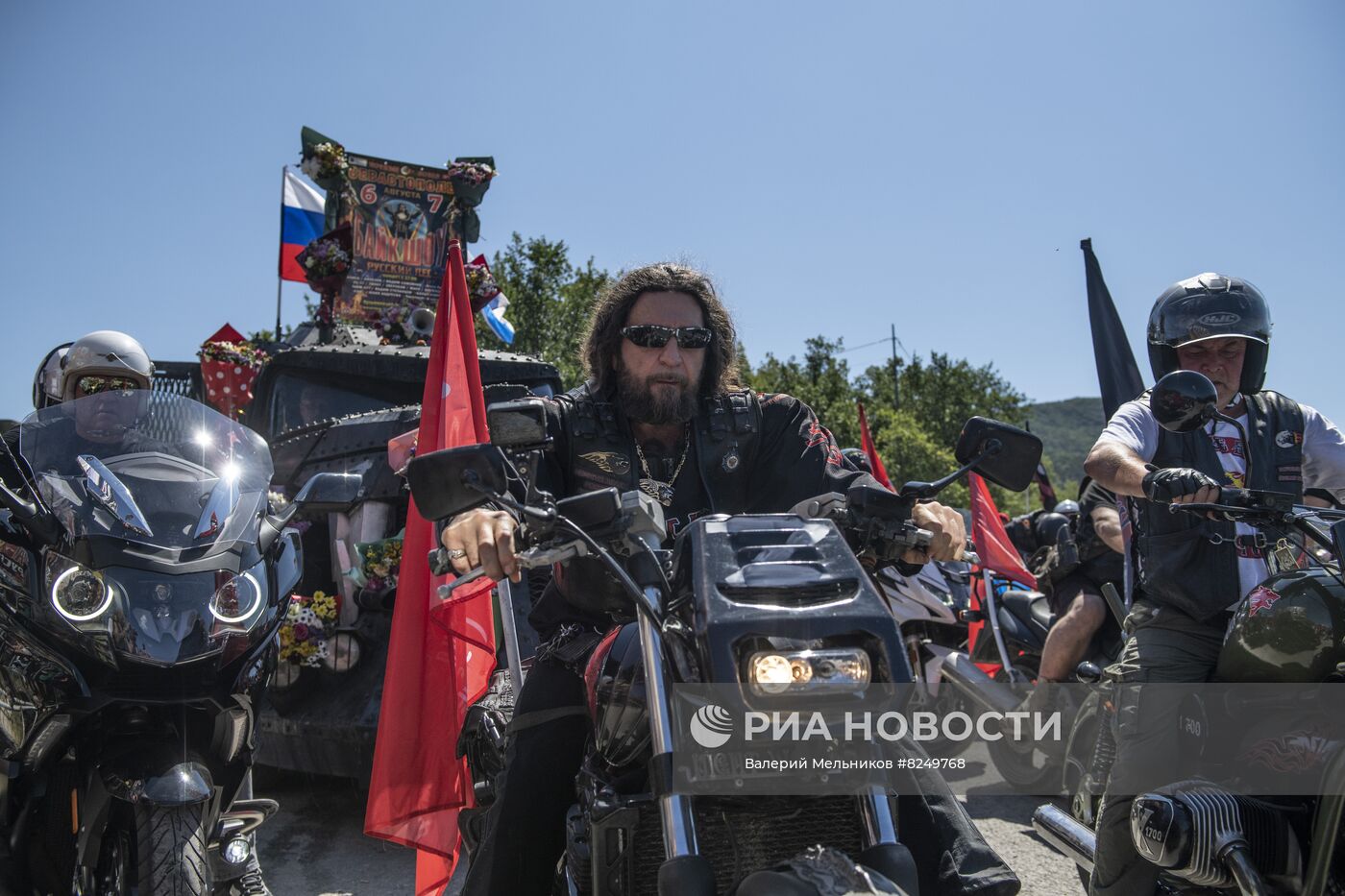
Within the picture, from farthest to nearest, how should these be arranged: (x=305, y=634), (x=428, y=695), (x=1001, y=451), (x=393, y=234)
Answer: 1. (x=393, y=234)
2. (x=305, y=634)
3. (x=428, y=695)
4. (x=1001, y=451)

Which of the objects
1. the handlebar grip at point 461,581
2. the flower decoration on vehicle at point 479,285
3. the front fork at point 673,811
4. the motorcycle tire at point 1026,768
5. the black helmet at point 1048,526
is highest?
the flower decoration on vehicle at point 479,285

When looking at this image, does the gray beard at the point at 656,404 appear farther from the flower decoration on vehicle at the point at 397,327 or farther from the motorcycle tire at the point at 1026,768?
the flower decoration on vehicle at the point at 397,327

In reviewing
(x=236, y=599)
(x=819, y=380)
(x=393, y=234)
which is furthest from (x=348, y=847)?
(x=819, y=380)

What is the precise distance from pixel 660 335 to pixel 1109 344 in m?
4.25

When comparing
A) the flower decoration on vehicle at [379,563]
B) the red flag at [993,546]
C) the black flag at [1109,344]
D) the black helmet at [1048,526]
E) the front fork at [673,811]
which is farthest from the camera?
the black helmet at [1048,526]

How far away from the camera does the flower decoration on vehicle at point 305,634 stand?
202 inches

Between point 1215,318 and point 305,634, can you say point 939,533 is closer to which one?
point 1215,318

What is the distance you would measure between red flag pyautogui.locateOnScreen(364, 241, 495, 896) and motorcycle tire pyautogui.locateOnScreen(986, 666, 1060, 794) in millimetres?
3073

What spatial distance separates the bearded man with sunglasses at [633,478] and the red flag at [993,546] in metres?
4.22

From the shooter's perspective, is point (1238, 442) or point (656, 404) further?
point (1238, 442)

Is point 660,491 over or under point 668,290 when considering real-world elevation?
under

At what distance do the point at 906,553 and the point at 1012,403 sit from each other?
130 feet

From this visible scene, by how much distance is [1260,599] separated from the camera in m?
2.40

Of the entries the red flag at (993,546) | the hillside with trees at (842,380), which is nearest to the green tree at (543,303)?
the hillside with trees at (842,380)
